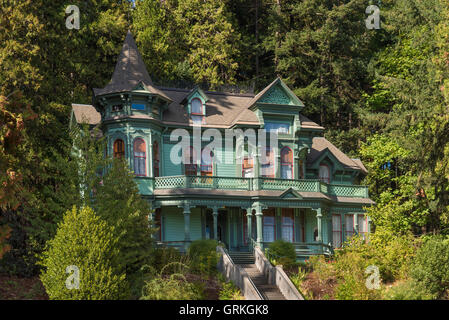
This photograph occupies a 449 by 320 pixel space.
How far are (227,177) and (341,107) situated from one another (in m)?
19.9

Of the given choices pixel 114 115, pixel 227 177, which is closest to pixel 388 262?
pixel 227 177

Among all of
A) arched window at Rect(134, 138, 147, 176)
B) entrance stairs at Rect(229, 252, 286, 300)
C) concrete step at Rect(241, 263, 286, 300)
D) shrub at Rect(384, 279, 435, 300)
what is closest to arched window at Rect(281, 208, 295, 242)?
entrance stairs at Rect(229, 252, 286, 300)

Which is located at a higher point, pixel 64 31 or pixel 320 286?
pixel 64 31

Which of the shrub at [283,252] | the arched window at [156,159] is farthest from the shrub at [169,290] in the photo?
the arched window at [156,159]

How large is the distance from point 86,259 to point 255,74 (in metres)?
34.9

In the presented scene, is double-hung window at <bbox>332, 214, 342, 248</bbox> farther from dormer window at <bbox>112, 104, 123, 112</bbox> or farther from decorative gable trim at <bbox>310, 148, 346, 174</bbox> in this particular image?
dormer window at <bbox>112, 104, 123, 112</bbox>

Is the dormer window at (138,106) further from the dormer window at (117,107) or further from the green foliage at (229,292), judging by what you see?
the green foliage at (229,292)

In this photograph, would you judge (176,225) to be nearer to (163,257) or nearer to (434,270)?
(163,257)

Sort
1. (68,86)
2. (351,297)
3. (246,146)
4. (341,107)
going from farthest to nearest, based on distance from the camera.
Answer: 1. (341,107)
2. (68,86)
3. (246,146)
4. (351,297)

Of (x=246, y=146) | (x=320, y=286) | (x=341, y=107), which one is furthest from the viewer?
(x=341, y=107)

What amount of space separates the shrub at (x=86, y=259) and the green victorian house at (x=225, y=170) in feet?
33.0

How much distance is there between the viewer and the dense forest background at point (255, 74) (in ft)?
103

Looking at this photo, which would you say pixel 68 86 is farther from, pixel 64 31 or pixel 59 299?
pixel 59 299

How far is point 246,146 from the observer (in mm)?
38375
